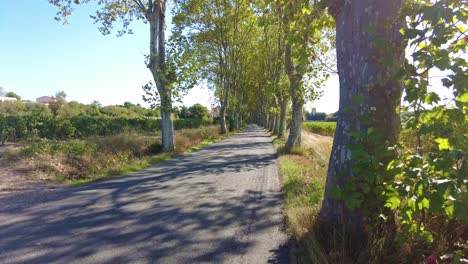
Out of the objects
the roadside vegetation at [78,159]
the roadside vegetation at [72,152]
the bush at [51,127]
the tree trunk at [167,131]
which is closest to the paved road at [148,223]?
the roadside vegetation at [78,159]

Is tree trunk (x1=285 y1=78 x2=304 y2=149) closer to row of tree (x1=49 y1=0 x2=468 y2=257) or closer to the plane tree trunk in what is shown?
the plane tree trunk

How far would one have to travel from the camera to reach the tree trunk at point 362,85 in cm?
384

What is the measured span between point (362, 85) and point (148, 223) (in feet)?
13.5

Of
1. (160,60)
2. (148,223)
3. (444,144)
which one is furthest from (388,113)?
(160,60)

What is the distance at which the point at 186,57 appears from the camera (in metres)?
16.0

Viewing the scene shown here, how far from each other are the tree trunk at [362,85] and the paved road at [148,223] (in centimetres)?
108

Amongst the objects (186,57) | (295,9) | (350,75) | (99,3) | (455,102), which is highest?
(99,3)

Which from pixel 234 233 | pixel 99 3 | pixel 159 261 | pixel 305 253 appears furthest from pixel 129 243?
pixel 99 3

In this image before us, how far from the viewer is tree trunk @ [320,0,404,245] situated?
3.84 meters

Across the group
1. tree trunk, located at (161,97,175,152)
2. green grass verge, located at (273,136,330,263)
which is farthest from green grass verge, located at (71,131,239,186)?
green grass verge, located at (273,136,330,263)

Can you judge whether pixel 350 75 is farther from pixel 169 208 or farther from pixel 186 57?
pixel 186 57

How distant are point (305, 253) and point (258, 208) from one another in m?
2.59

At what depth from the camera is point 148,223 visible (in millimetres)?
5586

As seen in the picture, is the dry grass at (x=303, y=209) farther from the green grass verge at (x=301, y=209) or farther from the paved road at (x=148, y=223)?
the paved road at (x=148, y=223)
